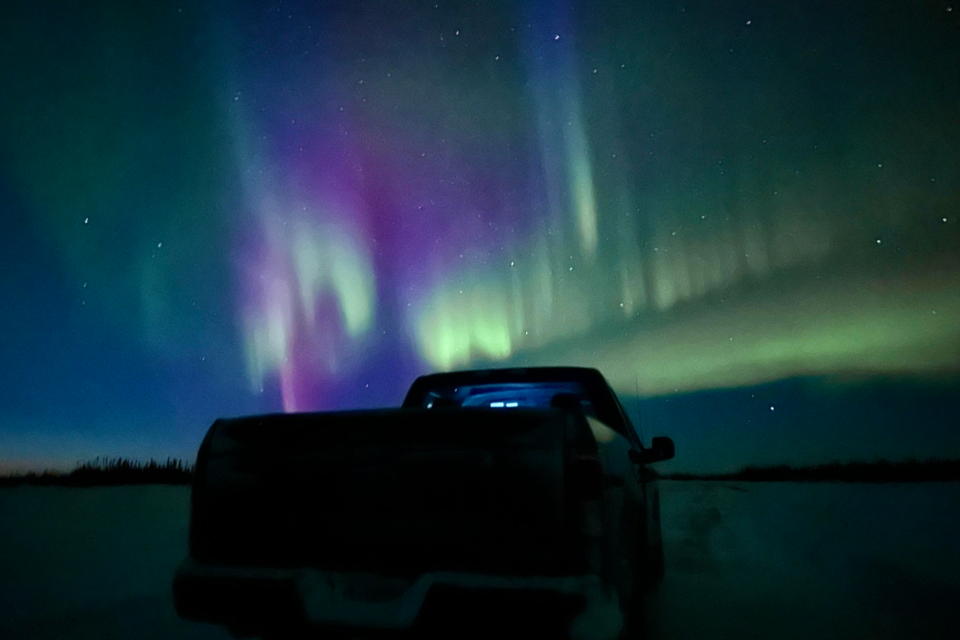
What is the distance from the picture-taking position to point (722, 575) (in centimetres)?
610

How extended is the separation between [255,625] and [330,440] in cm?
81

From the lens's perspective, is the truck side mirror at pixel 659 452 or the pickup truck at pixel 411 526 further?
the truck side mirror at pixel 659 452

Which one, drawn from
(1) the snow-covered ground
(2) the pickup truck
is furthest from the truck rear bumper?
(1) the snow-covered ground

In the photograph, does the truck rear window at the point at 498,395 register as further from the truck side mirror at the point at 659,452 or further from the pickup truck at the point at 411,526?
the pickup truck at the point at 411,526

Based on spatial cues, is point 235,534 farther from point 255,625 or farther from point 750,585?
point 750,585

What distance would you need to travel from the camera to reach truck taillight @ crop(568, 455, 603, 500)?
8.20ft

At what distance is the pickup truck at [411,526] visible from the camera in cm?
238

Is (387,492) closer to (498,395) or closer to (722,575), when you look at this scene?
(498,395)

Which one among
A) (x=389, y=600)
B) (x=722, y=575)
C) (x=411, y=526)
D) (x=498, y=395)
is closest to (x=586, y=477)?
(x=411, y=526)

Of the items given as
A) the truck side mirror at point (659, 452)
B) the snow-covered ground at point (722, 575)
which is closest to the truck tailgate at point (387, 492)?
the snow-covered ground at point (722, 575)

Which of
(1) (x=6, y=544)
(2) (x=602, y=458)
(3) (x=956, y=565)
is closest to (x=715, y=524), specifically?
(3) (x=956, y=565)

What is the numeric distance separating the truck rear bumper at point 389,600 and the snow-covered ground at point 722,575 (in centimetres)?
181

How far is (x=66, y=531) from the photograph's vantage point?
10.1 meters

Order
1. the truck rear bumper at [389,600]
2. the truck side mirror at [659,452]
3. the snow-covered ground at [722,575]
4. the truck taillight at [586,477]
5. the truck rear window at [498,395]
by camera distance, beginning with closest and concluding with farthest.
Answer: the truck rear bumper at [389,600] < the truck taillight at [586,477] < the snow-covered ground at [722,575] < the truck side mirror at [659,452] < the truck rear window at [498,395]
